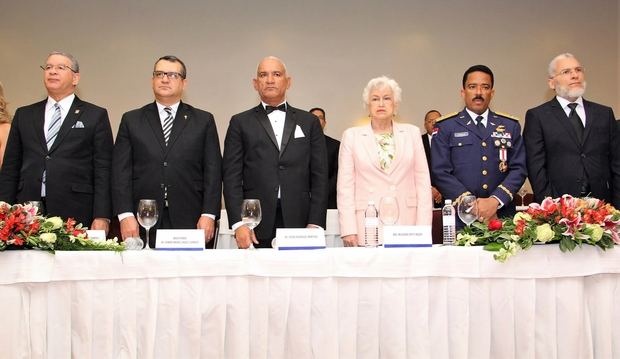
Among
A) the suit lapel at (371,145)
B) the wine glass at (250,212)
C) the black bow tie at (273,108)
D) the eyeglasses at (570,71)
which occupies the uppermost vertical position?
the eyeglasses at (570,71)

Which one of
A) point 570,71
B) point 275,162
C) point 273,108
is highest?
point 570,71

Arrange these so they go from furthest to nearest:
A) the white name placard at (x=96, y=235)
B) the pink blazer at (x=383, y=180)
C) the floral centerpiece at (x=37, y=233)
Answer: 1. the pink blazer at (x=383, y=180)
2. the white name placard at (x=96, y=235)
3. the floral centerpiece at (x=37, y=233)

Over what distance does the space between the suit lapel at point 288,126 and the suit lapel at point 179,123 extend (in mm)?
545

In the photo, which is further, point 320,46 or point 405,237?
point 320,46

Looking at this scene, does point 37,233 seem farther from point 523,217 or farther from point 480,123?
point 480,123

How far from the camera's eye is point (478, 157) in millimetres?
3820

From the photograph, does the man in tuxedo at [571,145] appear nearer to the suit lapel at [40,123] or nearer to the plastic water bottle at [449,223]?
the plastic water bottle at [449,223]

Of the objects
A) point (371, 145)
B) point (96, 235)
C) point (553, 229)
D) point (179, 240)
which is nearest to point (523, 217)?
point (553, 229)

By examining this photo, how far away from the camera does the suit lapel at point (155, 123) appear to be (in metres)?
3.67

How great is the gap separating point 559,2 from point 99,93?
17.5ft

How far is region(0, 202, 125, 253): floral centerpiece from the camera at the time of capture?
2570 millimetres

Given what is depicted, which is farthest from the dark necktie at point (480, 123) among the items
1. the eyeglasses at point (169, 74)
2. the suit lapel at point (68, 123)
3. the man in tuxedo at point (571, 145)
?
the suit lapel at point (68, 123)

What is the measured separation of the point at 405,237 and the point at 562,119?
1724 mm

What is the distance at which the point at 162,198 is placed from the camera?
3.60 meters
